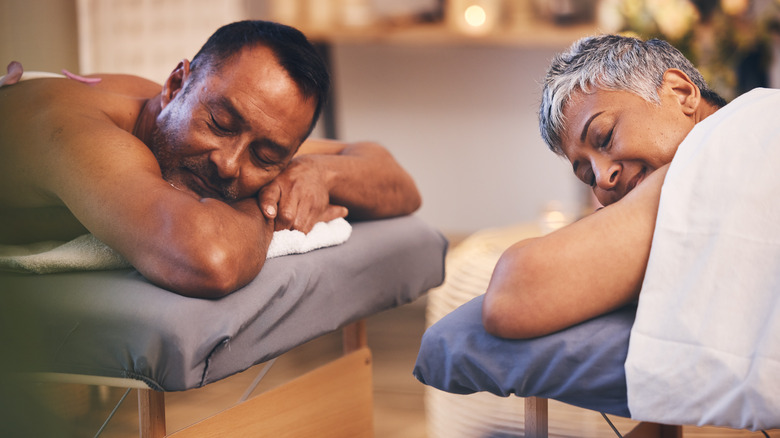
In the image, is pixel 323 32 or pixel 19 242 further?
pixel 323 32

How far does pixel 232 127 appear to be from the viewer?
1221 mm

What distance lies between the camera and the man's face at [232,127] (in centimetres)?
122

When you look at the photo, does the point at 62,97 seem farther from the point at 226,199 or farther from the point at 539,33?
the point at 539,33

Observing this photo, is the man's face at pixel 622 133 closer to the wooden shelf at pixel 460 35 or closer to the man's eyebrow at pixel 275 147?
the man's eyebrow at pixel 275 147

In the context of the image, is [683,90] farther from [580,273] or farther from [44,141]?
[44,141]

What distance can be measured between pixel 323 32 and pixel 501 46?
868mm

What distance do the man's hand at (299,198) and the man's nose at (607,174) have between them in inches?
20.3

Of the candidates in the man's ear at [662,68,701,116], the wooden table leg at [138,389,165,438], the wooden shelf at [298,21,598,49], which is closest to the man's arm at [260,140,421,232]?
the wooden table leg at [138,389,165,438]

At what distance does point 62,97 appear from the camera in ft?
4.04

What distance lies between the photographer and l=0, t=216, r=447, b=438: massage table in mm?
958

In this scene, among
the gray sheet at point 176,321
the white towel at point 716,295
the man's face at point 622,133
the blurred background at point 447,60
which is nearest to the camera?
the white towel at point 716,295

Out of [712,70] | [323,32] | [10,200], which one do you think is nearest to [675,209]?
[10,200]

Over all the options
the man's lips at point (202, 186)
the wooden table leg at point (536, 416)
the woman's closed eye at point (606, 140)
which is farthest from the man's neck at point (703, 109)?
the man's lips at point (202, 186)

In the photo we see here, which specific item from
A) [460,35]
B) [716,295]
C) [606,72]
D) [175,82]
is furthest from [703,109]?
[460,35]
